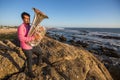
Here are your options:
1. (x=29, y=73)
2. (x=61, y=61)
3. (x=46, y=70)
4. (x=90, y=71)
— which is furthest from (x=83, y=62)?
(x=29, y=73)

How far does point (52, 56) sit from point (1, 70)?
2.29 metres

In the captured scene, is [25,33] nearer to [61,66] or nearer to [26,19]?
[26,19]

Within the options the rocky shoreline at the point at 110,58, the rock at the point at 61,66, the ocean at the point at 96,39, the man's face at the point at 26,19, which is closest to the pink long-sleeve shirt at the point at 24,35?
the man's face at the point at 26,19

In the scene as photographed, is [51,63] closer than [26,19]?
No

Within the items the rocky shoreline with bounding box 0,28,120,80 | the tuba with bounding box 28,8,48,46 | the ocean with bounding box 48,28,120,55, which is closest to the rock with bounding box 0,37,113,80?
the rocky shoreline with bounding box 0,28,120,80

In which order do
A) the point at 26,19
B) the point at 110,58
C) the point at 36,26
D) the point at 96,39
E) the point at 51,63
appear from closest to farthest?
the point at 36,26
the point at 26,19
the point at 51,63
the point at 110,58
the point at 96,39

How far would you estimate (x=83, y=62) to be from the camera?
783cm

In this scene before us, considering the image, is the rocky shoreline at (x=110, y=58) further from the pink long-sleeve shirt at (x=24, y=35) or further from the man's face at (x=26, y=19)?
the man's face at (x=26, y=19)

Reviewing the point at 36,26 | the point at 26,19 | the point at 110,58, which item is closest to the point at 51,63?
the point at 36,26

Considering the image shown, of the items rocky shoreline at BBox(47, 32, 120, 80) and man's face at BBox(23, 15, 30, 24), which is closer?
man's face at BBox(23, 15, 30, 24)

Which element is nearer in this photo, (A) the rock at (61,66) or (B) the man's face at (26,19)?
(B) the man's face at (26,19)

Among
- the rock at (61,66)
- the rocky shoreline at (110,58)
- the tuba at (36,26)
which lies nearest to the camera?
the tuba at (36,26)

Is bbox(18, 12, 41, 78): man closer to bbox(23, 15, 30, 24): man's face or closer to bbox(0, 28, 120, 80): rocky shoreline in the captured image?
bbox(23, 15, 30, 24): man's face

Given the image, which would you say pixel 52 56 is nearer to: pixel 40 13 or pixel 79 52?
pixel 79 52
